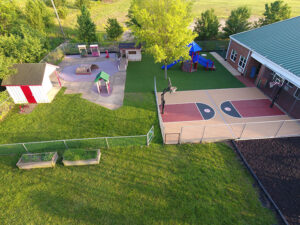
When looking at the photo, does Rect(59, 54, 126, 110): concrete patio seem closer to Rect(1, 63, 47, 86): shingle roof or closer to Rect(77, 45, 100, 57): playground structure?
Rect(77, 45, 100, 57): playground structure

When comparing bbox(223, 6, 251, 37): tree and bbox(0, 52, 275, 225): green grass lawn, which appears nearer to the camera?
bbox(0, 52, 275, 225): green grass lawn

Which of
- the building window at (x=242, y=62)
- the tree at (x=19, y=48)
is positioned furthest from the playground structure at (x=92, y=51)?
the building window at (x=242, y=62)

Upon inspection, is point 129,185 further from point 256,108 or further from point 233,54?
point 233,54

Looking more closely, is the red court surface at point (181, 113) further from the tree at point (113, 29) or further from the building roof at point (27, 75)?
the tree at point (113, 29)

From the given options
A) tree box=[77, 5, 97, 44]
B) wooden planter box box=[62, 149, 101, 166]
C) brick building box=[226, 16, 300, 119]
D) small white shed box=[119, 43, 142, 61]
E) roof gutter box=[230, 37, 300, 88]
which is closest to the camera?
wooden planter box box=[62, 149, 101, 166]

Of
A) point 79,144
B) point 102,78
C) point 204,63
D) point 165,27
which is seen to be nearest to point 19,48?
point 102,78

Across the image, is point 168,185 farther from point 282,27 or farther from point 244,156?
point 282,27

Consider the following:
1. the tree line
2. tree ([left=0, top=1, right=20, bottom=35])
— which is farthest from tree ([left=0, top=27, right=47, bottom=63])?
the tree line
